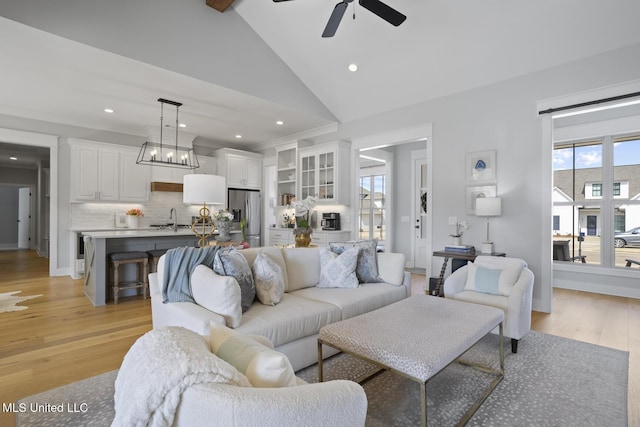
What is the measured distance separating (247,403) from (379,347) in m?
1.14

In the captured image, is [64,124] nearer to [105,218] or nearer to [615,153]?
[105,218]

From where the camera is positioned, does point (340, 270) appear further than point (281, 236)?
No

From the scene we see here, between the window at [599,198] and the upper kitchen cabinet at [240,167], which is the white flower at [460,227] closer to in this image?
the window at [599,198]

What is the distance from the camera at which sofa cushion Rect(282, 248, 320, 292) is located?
3.14m

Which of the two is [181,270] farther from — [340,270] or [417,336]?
[417,336]

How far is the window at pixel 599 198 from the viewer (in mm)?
4824

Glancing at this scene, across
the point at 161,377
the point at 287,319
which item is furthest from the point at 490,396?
the point at 161,377

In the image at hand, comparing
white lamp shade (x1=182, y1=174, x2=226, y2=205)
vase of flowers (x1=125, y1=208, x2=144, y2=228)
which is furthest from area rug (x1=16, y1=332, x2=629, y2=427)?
vase of flowers (x1=125, y1=208, x2=144, y2=228)

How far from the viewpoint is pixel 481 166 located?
4.32 m

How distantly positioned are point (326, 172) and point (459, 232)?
2552 millimetres

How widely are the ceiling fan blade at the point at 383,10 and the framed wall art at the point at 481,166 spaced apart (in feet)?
7.21

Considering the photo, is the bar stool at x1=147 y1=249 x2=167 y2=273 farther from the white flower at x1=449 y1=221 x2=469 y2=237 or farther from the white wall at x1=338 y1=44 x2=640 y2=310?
the white flower at x1=449 y1=221 x2=469 y2=237

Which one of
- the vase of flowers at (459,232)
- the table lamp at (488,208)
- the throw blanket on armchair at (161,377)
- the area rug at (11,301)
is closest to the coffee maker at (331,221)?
the vase of flowers at (459,232)

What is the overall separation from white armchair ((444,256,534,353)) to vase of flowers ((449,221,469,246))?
3.21 feet
